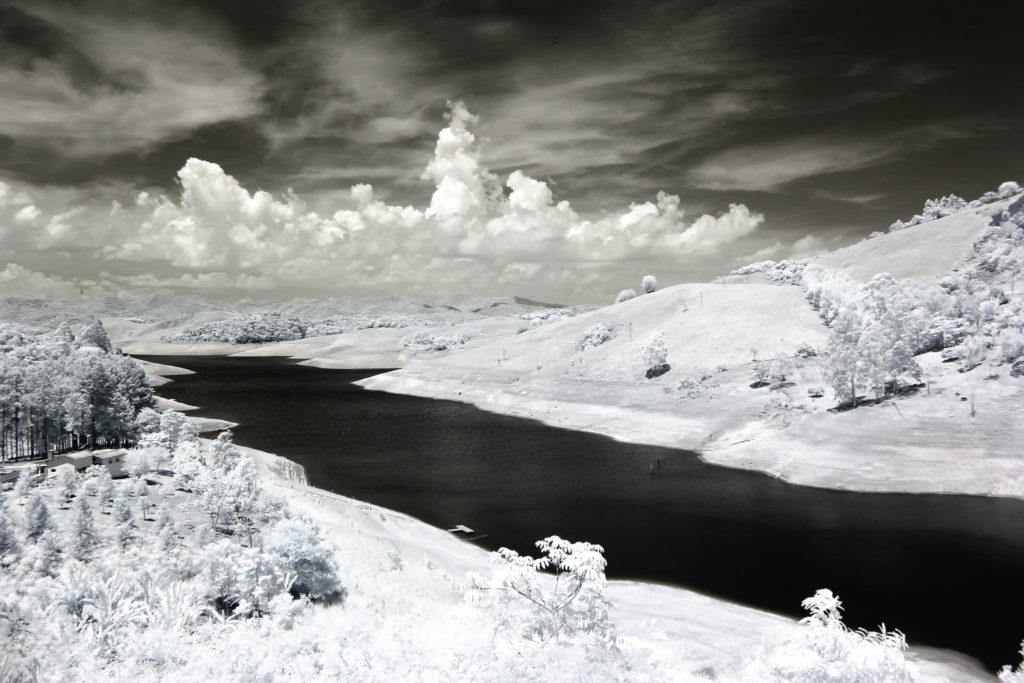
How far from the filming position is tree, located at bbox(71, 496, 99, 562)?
27.0 metres

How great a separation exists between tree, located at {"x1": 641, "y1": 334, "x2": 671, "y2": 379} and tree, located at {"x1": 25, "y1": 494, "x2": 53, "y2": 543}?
109 m

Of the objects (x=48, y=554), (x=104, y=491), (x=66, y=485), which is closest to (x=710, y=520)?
(x=104, y=491)

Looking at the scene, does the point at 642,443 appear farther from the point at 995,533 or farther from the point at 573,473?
the point at 995,533

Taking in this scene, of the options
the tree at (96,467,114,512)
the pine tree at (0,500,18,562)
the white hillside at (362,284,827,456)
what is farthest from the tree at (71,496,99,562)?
the white hillside at (362,284,827,456)

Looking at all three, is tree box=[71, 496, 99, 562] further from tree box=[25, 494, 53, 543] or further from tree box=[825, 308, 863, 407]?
tree box=[825, 308, 863, 407]

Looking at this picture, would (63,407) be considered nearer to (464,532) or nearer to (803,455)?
(464,532)

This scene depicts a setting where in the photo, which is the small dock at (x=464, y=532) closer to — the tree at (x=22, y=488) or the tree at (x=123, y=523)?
the tree at (x=123, y=523)

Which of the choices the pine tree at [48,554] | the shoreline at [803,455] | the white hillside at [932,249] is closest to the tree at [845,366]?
the shoreline at [803,455]

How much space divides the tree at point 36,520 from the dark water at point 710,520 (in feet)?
104

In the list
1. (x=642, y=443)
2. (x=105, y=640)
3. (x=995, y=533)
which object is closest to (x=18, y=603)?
(x=105, y=640)

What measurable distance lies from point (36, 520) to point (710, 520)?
50.6m

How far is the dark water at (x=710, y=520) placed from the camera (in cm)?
3984

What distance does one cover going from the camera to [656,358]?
414 ft

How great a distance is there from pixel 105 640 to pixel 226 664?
4.45 metres
